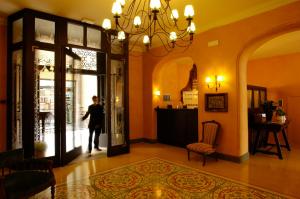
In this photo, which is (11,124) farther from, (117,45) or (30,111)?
(117,45)

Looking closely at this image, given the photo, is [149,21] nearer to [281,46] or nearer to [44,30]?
[44,30]

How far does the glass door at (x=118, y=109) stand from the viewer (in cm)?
548

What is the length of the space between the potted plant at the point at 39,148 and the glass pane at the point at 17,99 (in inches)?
15.8

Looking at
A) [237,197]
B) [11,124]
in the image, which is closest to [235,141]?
[237,197]

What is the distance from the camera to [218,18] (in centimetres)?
479

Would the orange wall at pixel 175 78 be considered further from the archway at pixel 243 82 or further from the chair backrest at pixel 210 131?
the archway at pixel 243 82

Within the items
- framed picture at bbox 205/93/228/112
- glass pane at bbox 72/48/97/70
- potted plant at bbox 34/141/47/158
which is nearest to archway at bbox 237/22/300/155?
framed picture at bbox 205/93/228/112

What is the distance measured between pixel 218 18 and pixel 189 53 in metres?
1.27

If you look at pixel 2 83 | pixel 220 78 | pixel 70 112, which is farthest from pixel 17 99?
pixel 220 78

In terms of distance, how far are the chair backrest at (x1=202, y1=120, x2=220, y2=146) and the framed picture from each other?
0.34 metres

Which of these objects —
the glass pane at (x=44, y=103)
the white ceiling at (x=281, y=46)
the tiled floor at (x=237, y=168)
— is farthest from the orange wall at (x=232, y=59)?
the glass pane at (x=44, y=103)

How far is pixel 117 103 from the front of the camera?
5.69 metres

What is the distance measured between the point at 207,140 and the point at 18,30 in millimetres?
4940

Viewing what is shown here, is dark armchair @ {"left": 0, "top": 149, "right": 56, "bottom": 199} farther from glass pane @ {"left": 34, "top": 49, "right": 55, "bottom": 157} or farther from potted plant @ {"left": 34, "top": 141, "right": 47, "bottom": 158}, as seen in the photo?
glass pane @ {"left": 34, "top": 49, "right": 55, "bottom": 157}
